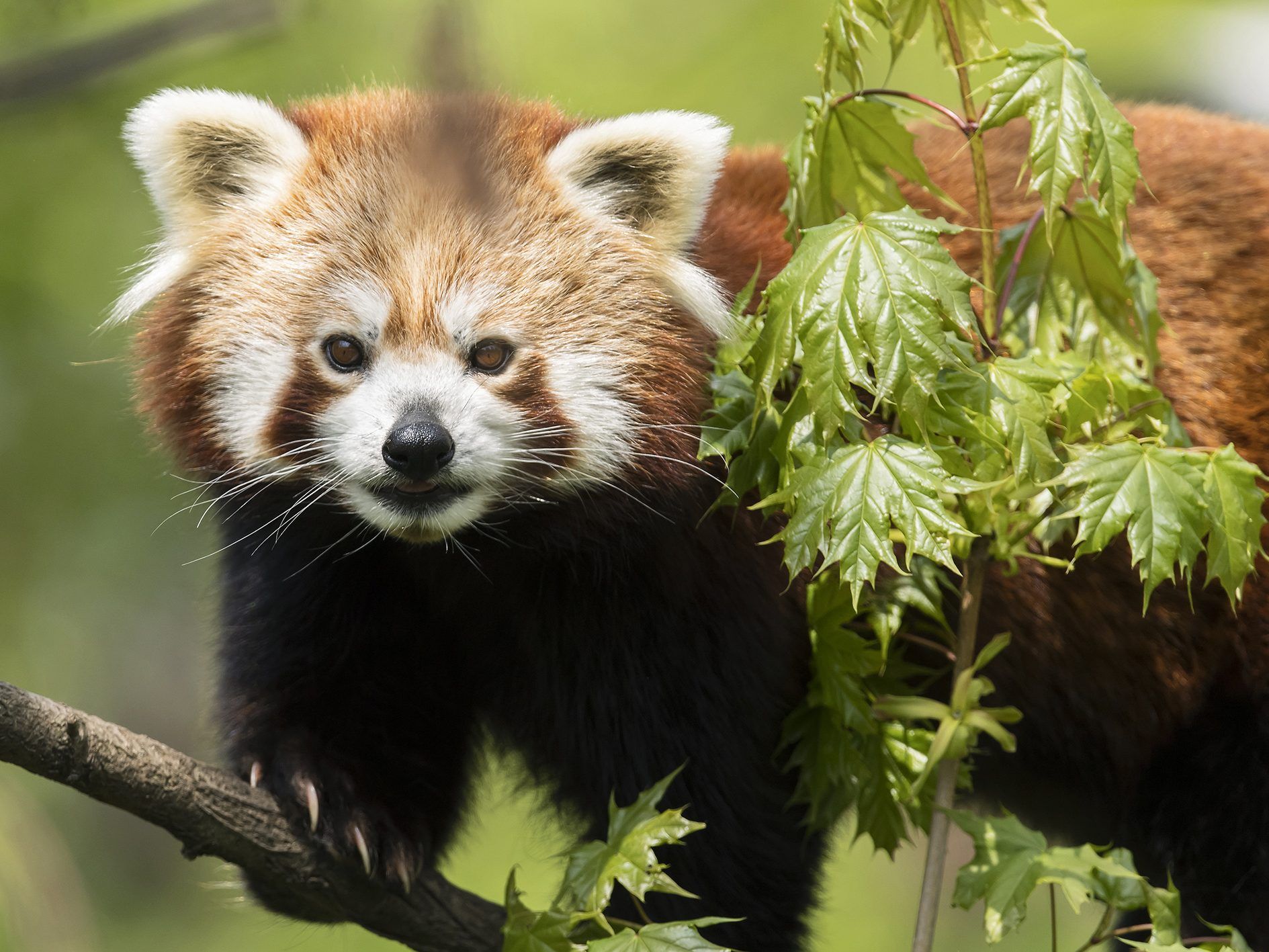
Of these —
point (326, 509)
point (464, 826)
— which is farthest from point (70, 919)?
point (464, 826)

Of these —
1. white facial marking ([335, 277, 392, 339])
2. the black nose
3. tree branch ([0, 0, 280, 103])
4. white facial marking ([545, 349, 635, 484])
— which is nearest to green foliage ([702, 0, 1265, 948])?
white facial marking ([545, 349, 635, 484])

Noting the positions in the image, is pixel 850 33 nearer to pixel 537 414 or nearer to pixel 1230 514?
pixel 537 414

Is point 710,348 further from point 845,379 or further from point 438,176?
point 438,176

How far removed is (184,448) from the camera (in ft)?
8.83

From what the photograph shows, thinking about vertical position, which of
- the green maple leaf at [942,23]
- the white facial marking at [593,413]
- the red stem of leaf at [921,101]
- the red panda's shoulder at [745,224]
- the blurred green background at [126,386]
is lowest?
the blurred green background at [126,386]

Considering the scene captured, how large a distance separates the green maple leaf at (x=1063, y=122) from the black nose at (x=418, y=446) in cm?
102

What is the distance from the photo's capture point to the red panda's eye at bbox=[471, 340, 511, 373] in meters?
2.46

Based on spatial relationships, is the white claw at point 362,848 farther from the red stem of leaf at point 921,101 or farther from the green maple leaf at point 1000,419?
the red stem of leaf at point 921,101

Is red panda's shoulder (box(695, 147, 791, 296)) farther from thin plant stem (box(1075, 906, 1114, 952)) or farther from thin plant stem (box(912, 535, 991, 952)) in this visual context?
thin plant stem (box(1075, 906, 1114, 952))

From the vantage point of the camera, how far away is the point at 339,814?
2723 millimetres

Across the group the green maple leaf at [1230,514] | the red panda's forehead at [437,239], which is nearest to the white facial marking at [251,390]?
the red panda's forehead at [437,239]

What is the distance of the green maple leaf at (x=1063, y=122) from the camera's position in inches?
82.4

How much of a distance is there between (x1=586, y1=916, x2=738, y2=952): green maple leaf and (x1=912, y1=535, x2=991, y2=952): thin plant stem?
0.44 metres

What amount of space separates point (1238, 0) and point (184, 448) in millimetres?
7059
